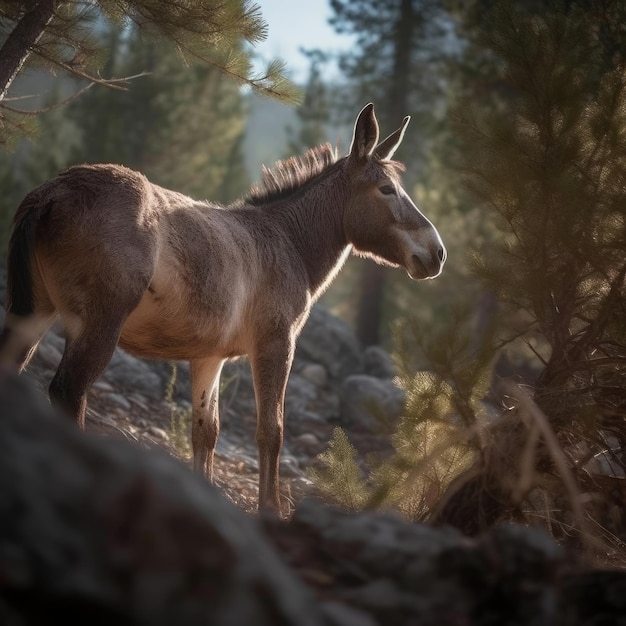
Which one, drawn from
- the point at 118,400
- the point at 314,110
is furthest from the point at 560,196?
the point at 314,110

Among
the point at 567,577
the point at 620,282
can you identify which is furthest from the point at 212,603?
the point at 620,282

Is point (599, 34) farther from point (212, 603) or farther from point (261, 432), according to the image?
point (212, 603)

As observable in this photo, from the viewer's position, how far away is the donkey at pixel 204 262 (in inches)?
169

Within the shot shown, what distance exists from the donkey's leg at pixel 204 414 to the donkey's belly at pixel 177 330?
1.53ft

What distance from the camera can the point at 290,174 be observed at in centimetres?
720

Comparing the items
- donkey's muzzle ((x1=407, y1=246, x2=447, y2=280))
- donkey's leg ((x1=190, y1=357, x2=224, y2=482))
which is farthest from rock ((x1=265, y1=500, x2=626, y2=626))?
donkey's muzzle ((x1=407, y1=246, x2=447, y2=280))

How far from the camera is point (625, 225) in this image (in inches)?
→ 178

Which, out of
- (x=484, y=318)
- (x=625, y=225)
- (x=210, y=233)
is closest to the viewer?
(x=625, y=225)

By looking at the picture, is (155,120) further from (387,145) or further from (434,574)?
(434,574)

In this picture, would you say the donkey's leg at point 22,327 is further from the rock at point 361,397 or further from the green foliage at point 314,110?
the green foliage at point 314,110

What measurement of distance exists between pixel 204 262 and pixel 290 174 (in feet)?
7.76

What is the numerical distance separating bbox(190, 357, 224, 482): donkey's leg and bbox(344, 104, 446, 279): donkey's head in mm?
1856

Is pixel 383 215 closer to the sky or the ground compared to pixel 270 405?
closer to the sky

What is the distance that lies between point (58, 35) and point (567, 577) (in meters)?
5.81
